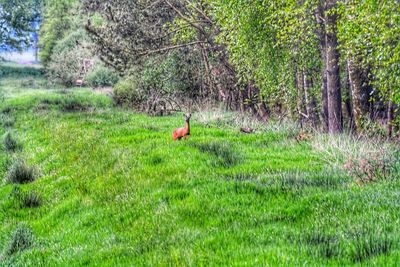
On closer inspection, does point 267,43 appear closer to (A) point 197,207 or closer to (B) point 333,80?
(B) point 333,80

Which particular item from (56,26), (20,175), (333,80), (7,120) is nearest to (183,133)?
(20,175)

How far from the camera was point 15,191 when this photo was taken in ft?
38.4

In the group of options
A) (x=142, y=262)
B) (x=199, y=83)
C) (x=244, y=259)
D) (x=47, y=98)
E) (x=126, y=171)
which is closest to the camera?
(x=244, y=259)

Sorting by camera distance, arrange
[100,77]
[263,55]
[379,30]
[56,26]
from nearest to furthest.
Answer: [379,30] → [263,55] → [100,77] → [56,26]

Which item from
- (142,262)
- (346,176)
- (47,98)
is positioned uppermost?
(47,98)

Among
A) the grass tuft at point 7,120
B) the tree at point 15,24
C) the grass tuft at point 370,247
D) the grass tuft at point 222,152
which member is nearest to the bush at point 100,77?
the tree at point 15,24

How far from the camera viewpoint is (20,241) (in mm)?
8594

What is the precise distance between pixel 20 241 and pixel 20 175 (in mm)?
4966

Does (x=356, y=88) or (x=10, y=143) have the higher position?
(x=356, y=88)

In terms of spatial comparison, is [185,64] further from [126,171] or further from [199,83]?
[126,171]

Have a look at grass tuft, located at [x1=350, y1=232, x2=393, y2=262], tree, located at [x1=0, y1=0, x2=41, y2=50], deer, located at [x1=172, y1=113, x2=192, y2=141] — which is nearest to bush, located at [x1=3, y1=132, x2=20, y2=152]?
deer, located at [x1=172, y1=113, x2=192, y2=141]

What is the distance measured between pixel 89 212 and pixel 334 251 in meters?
5.25

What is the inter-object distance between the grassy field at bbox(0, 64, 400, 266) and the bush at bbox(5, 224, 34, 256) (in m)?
0.02

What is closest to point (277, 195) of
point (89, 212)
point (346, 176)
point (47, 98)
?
point (346, 176)
